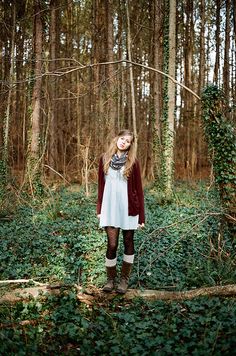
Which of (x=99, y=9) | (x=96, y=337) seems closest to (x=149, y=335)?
(x=96, y=337)

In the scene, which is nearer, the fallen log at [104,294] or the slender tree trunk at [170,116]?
the fallen log at [104,294]

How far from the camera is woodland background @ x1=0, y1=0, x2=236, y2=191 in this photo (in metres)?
12.8

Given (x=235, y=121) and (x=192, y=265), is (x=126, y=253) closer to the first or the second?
(x=192, y=265)

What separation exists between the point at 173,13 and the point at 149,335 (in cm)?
1013

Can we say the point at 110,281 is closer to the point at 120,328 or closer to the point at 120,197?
the point at 120,328

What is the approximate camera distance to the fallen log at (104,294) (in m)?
4.77

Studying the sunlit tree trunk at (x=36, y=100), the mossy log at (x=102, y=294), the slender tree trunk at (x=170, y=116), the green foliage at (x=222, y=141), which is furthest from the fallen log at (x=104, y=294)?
the sunlit tree trunk at (x=36, y=100)

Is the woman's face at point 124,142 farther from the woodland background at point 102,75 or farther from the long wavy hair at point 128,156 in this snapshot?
the woodland background at point 102,75

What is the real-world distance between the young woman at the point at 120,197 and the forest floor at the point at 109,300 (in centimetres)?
64

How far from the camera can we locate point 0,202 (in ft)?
34.4

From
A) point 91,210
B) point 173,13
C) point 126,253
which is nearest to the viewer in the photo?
point 126,253

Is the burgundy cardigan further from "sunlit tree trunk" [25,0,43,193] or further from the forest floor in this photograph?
"sunlit tree trunk" [25,0,43,193]

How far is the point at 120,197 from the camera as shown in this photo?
4812 millimetres

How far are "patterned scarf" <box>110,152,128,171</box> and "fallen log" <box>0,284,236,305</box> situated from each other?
1747mm
